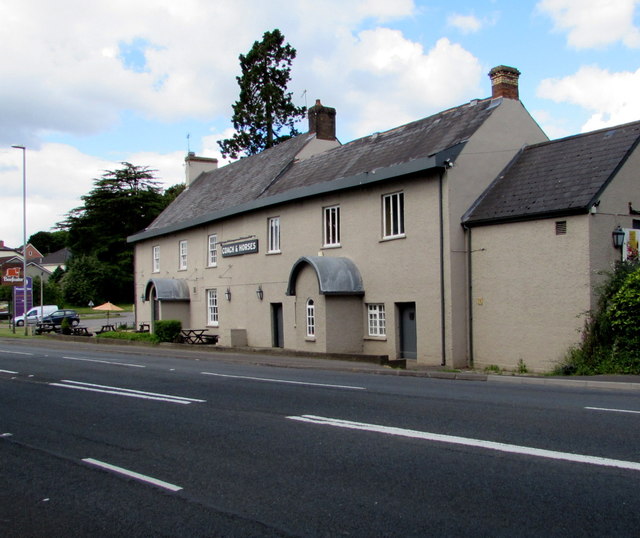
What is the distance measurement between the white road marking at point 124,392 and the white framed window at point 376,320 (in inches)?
418

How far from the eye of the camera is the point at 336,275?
2238 cm

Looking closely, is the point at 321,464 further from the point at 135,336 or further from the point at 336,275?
the point at 135,336

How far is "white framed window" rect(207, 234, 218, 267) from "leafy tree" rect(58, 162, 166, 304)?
130 ft

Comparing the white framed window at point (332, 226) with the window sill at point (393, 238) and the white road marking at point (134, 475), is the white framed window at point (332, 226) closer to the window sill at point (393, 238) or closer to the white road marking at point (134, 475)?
the window sill at point (393, 238)

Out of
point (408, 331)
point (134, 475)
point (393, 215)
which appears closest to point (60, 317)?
point (393, 215)

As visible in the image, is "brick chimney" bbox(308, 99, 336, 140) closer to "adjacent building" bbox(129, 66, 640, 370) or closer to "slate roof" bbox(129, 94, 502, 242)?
"slate roof" bbox(129, 94, 502, 242)

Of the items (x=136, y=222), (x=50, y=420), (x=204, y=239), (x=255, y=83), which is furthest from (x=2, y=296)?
(x=50, y=420)

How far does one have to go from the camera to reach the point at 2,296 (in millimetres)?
69250

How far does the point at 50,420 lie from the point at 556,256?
1305 cm

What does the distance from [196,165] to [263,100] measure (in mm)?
12905

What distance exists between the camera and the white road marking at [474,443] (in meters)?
6.34

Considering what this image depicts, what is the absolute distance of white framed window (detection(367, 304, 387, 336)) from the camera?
2222cm

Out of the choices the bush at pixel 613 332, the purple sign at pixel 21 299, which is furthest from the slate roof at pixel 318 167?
the purple sign at pixel 21 299

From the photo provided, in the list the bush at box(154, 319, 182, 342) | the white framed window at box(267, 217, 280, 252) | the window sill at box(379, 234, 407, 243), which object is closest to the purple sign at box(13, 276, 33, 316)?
the bush at box(154, 319, 182, 342)
